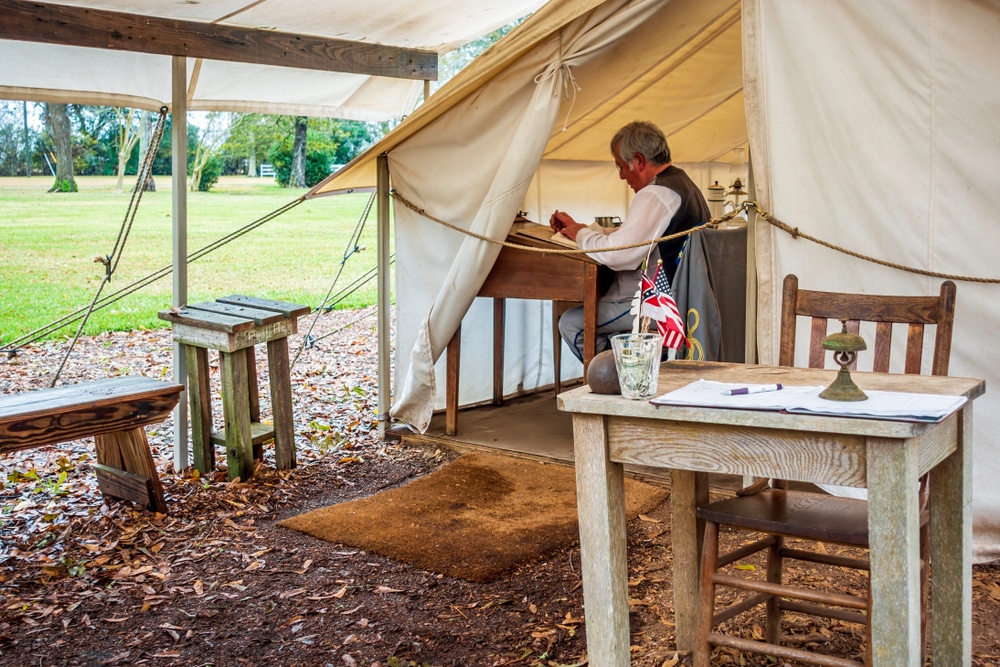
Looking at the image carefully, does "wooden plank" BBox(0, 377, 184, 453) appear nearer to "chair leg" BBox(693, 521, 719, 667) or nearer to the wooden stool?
the wooden stool

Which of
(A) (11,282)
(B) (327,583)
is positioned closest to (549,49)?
(B) (327,583)

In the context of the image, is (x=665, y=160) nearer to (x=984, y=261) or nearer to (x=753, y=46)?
(x=753, y=46)

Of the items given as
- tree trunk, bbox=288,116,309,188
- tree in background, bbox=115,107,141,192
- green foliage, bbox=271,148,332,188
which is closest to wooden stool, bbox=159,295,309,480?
tree in background, bbox=115,107,141,192

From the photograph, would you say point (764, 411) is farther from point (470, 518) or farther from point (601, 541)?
point (470, 518)

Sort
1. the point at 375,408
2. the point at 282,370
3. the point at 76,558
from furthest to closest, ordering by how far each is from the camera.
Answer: the point at 375,408
the point at 282,370
the point at 76,558

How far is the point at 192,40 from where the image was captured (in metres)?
4.13

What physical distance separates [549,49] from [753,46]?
0.81 meters

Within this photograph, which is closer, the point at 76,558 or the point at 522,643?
the point at 522,643

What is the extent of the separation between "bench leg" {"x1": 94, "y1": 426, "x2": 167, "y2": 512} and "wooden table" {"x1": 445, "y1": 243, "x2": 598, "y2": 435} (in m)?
1.41

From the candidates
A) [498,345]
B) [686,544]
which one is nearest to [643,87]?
[498,345]

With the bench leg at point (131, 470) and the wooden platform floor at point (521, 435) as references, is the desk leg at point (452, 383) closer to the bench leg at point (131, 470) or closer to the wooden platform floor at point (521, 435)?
the wooden platform floor at point (521, 435)

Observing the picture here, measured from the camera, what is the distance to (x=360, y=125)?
1770 centimetres

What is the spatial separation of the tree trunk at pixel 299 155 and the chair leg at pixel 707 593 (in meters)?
14.5

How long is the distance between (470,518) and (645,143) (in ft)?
5.61
